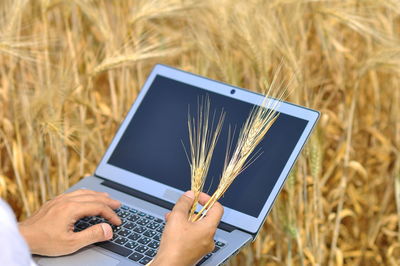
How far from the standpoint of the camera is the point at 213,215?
1.02 metres

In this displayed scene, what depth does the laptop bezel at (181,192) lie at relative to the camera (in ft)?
3.84

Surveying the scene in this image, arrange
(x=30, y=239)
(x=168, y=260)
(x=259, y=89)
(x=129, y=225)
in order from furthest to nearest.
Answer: (x=259, y=89)
(x=129, y=225)
(x=30, y=239)
(x=168, y=260)

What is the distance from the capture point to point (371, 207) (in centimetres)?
183

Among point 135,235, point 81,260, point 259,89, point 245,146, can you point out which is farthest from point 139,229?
point 259,89

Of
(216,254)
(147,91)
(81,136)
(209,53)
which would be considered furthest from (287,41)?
(216,254)

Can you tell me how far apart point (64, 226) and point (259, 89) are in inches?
29.8

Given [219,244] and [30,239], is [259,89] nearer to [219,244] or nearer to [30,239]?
[219,244]

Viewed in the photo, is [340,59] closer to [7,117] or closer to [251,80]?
[251,80]

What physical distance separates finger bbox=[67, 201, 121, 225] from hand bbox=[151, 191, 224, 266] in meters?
0.17

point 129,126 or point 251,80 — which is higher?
point 251,80

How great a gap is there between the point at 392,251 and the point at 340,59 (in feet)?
1.69

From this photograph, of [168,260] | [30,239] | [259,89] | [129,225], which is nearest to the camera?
[168,260]

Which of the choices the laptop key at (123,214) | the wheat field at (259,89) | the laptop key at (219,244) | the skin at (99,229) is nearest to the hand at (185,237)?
the skin at (99,229)

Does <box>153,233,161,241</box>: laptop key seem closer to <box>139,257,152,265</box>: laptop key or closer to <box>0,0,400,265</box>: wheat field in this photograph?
<box>139,257,152,265</box>: laptop key
